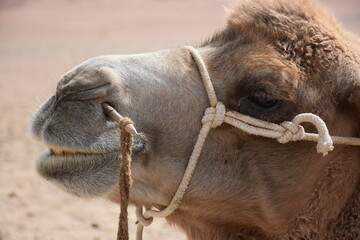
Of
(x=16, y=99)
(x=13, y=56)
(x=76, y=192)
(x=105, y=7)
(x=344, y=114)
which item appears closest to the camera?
(x=76, y=192)

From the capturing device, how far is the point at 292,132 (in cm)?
314

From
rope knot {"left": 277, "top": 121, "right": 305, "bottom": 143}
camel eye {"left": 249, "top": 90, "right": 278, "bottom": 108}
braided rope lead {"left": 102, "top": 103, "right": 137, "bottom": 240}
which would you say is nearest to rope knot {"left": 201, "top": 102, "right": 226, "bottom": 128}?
camel eye {"left": 249, "top": 90, "right": 278, "bottom": 108}

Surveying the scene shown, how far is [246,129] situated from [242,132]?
0.30 ft

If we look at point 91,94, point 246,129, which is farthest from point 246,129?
point 91,94

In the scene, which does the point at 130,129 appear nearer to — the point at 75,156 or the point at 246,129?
the point at 75,156

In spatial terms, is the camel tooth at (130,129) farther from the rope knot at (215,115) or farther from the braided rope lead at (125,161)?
the rope knot at (215,115)

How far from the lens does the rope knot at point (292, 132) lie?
3.13 meters

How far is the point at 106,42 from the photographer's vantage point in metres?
26.9

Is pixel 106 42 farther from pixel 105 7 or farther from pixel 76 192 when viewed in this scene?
pixel 76 192

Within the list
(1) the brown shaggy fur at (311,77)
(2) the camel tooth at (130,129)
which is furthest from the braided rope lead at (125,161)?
(1) the brown shaggy fur at (311,77)

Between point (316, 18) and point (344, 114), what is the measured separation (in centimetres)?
59

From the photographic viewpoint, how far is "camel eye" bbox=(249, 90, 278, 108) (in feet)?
10.5

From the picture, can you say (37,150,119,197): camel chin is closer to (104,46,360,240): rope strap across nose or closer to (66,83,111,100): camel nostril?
(66,83,111,100): camel nostril

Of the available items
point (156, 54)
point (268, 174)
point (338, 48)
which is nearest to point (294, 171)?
point (268, 174)
